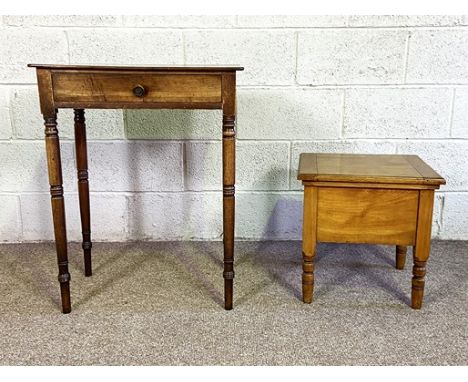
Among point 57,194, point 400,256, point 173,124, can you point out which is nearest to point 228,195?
point 57,194

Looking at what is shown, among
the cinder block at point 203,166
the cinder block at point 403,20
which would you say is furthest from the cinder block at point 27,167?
the cinder block at point 403,20

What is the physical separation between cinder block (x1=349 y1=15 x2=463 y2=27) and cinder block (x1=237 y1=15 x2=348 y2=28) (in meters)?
0.07

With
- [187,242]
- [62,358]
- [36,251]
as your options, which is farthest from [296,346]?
[36,251]

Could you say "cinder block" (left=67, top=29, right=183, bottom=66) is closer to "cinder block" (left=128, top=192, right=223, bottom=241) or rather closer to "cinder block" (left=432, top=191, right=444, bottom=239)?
"cinder block" (left=128, top=192, right=223, bottom=241)

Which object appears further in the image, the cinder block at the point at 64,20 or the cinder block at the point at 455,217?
the cinder block at the point at 455,217

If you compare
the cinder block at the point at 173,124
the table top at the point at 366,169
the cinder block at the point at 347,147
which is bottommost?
the cinder block at the point at 347,147

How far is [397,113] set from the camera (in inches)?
94.7

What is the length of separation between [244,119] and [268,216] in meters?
0.49

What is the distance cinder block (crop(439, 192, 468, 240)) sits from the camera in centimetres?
250

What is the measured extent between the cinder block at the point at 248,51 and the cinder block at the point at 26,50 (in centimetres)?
57

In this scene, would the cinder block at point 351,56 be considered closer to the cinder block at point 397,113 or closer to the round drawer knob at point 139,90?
the cinder block at point 397,113

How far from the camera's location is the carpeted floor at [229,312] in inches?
62.0

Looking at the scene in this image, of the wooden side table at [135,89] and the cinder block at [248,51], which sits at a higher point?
the cinder block at [248,51]

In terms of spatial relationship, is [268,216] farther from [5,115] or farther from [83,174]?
[5,115]
